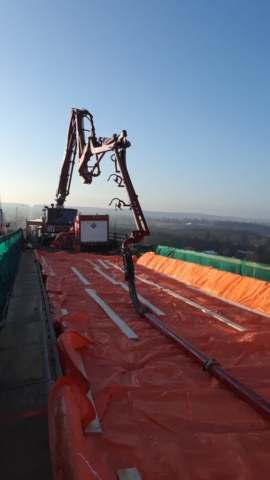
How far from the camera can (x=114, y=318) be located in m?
6.97

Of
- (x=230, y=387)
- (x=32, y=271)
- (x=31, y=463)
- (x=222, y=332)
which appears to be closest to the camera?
(x=31, y=463)

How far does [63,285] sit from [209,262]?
15.2 feet

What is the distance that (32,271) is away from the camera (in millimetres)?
12328

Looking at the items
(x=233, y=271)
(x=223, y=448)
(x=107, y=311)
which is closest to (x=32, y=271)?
(x=107, y=311)

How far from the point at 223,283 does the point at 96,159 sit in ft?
29.7

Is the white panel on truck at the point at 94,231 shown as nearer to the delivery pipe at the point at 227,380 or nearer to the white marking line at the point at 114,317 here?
the white marking line at the point at 114,317

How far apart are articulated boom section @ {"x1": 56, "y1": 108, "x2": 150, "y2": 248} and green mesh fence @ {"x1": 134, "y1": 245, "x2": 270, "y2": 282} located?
9.01ft

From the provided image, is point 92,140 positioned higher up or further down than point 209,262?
higher up

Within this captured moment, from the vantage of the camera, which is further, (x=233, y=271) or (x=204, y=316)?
(x=233, y=271)

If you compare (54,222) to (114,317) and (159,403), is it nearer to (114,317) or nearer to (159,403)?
(114,317)

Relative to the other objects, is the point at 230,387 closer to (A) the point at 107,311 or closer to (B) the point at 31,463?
(B) the point at 31,463

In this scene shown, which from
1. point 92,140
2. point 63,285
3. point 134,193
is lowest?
point 63,285

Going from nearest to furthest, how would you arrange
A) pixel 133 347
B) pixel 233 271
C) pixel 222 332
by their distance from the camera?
1. pixel 133 347
2. pixel 222 332
3. pixel 233 271

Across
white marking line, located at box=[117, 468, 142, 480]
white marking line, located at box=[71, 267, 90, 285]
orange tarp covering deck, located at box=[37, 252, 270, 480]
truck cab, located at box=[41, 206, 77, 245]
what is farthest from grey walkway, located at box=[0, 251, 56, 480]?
truck cab, located at box=[41, 206, 77, 245]
